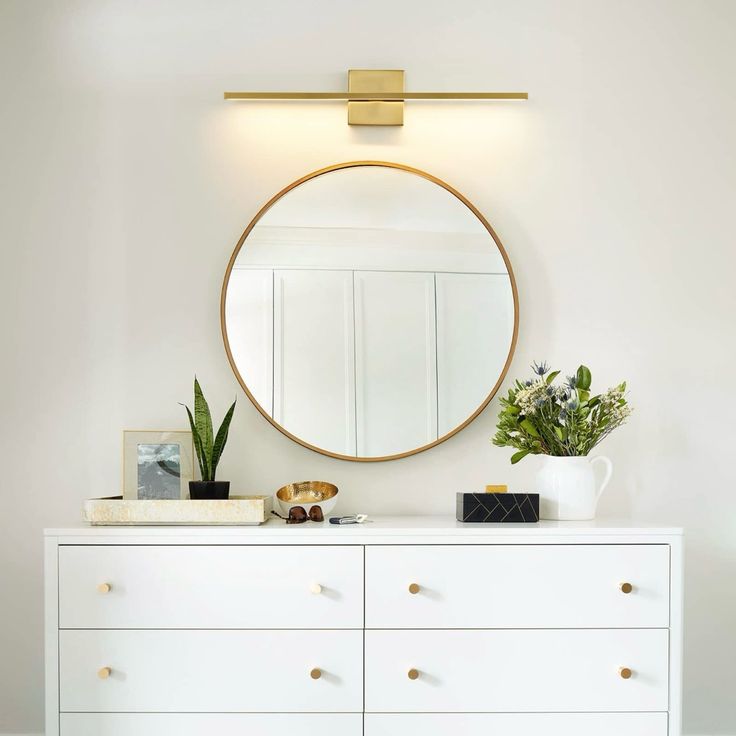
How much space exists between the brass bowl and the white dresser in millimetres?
220

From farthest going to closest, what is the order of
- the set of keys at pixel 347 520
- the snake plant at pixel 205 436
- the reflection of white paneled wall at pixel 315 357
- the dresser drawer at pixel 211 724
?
the reflection of white paneled wall at pixel 315 357
the snake plant at pixel 205 436
the set of keys at pixel 347 520
the dresser drawer at pixel 211 724

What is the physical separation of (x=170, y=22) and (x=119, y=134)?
0.37 metres

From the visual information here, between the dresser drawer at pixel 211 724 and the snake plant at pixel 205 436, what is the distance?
22.9 inches

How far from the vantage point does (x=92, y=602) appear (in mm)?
1918

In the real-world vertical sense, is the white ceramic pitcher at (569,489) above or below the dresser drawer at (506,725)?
above

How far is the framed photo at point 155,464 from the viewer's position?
2143mm

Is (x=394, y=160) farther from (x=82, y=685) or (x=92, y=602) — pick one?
(x=82, y=685)

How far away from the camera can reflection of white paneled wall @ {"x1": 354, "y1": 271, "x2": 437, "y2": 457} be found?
7.64ft

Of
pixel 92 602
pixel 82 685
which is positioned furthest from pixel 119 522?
pixel 82 685

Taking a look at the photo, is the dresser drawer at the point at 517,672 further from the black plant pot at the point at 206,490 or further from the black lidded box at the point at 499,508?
the black plant pot at the point at 206,490

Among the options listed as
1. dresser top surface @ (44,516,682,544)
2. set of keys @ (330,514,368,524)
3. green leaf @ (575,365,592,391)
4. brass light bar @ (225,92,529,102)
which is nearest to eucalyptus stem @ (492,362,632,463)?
green leaf @ (575,365,592,391)

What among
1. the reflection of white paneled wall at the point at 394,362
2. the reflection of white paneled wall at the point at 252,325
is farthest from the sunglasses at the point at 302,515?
the reflection of white paneled wall at the point at 252,325

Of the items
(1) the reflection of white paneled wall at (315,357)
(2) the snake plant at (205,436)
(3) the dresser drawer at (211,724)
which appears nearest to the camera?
(3) the dresser drawer at (211,724)

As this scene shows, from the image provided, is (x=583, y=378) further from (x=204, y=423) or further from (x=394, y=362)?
(x=204, y=423)
